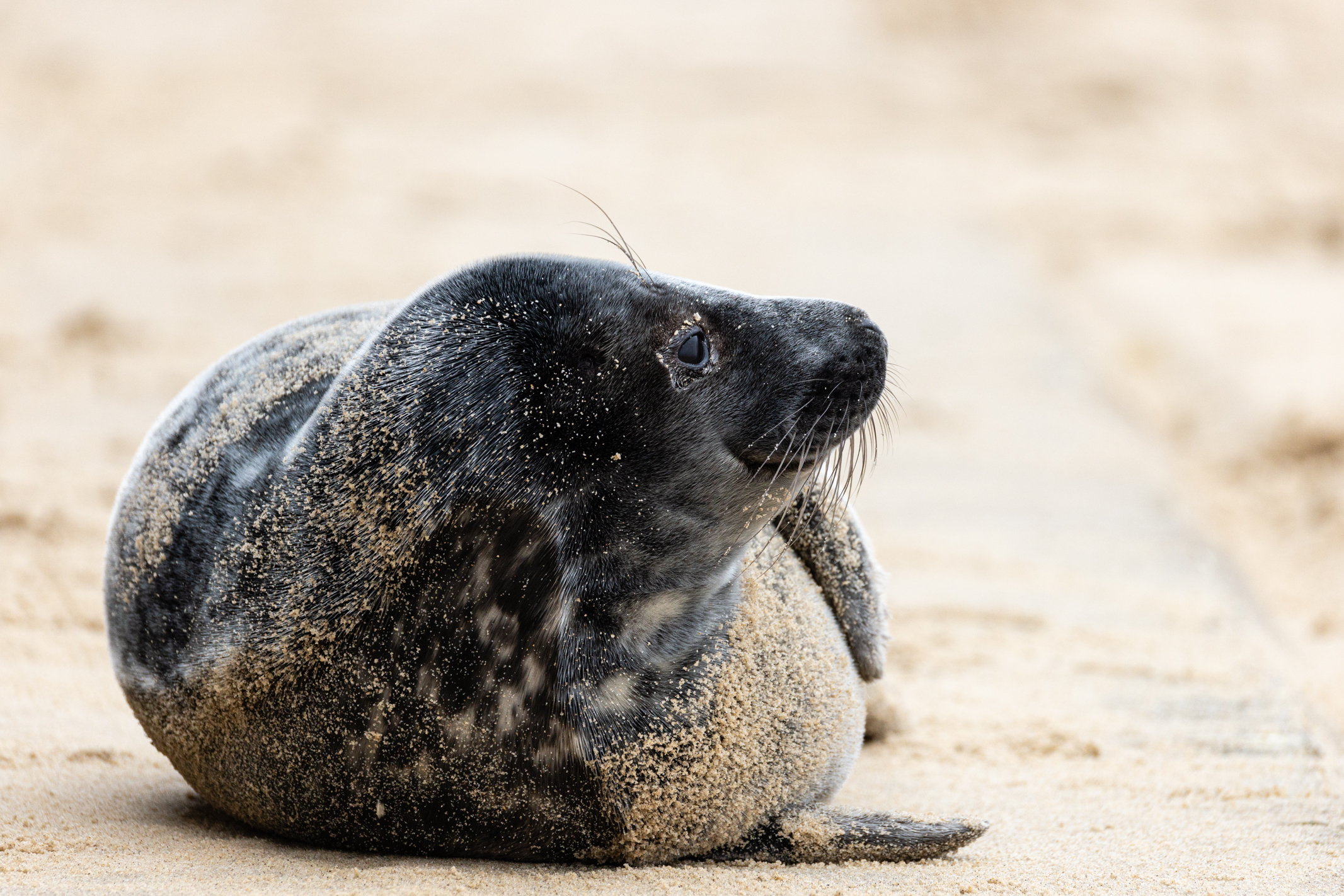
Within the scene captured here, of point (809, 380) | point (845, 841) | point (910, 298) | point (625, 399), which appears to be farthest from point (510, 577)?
point (910, 298)

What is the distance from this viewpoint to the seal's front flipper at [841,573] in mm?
3119

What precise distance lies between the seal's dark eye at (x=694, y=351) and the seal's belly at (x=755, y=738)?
0.52 m

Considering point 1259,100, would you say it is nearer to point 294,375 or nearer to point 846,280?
point 846,280

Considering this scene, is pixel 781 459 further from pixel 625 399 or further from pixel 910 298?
pixel 910 298

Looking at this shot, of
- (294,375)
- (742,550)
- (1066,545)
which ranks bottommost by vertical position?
(1066,545)

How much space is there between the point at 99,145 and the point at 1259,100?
9.35 metres

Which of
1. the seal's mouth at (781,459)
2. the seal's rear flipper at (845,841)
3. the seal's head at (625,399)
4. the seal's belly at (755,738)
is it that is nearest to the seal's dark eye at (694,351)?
the seal's head at (625,399)

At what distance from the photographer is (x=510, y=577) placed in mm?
2459

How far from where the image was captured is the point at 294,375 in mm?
2797

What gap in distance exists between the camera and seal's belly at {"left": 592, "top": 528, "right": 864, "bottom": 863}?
2.59 m

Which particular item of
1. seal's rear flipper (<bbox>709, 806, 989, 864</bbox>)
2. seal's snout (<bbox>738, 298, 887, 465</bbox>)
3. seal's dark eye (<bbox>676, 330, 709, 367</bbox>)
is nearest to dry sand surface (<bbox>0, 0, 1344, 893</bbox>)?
seal's rear flipper (<bbox>709, 806, 989, 864</bbox>)

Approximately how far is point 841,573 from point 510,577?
922mm

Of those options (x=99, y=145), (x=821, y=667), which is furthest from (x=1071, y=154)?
(x=821, y=667)

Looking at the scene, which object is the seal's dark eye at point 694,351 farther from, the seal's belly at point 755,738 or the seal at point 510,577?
the seal's belly at point 755,738
